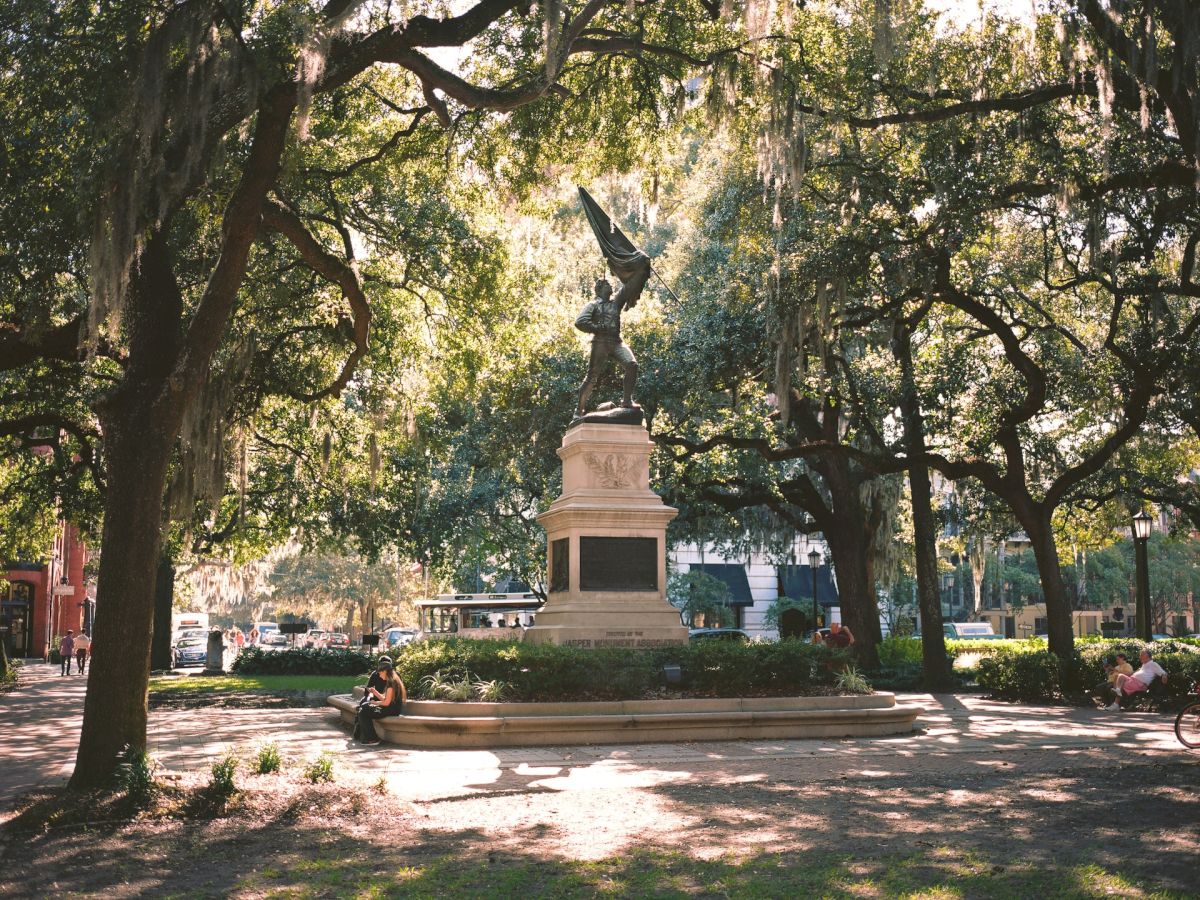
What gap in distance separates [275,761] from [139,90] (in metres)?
6.96

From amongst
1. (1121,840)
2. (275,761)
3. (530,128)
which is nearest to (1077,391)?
(530,128)

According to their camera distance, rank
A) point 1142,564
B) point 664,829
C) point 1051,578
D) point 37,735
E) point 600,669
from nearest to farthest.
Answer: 1. point 664,829
2. point 600,669
3. point 37,735
4. point 1051,578
5. point 1142,564

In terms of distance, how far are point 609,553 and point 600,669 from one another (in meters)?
2.94

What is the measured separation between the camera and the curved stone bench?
1383cm

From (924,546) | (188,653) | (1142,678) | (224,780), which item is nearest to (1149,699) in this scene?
(1142,678)

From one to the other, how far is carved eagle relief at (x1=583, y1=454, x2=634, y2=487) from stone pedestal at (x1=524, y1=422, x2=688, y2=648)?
0.06 ft

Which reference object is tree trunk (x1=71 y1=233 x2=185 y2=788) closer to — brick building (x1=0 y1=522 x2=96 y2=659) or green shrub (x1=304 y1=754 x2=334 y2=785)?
green shrub (x1=304 y1=754 x2=334 y2=785)

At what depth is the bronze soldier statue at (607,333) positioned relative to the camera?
62.4ft

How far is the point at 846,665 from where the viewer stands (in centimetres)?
1691

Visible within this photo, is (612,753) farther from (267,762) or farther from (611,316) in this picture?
(611,316)

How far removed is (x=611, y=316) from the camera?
62.9ft

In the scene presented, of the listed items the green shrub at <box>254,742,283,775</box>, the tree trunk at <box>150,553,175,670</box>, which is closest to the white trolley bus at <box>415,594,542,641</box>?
the tree trunk at <box>150,553,175,670</box>

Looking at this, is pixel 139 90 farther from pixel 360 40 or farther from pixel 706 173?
pixel 706 173

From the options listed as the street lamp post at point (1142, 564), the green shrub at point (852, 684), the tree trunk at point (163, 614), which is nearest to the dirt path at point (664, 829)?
the green shrub at point (852, 684)
